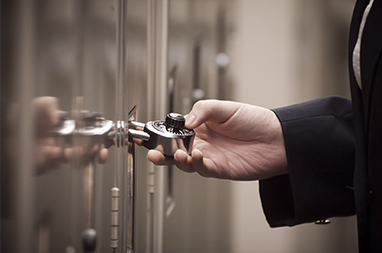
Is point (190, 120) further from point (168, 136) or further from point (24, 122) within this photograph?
point (24, 122)

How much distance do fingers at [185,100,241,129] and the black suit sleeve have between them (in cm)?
9

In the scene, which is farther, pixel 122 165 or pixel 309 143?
pixel 309 143

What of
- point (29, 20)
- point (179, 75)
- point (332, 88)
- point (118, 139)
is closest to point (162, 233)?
point (179, 75)

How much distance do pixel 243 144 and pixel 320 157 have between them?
13 centimetres

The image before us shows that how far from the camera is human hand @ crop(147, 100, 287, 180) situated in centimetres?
55

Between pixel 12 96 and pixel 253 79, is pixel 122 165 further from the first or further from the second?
pixel 253 79

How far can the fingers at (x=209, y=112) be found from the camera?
472 millimetres

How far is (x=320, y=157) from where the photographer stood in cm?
55

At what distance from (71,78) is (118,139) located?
0.52 ft

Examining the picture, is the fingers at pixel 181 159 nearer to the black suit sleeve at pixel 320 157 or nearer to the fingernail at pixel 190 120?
the fingernail at pixel 190 120

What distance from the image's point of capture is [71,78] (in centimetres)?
22

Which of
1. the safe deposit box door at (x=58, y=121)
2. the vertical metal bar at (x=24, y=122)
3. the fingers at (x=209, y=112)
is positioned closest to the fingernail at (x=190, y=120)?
the fingers at (x=209, y=112)

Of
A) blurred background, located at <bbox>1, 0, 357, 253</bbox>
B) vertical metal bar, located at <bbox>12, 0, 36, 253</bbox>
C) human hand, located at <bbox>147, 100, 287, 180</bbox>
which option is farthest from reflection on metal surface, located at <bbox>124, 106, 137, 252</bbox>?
vertical metal bar, located at <bbox>12, 0, 36, 253</bbox>

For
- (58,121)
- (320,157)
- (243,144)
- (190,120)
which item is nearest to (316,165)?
(320,157)
